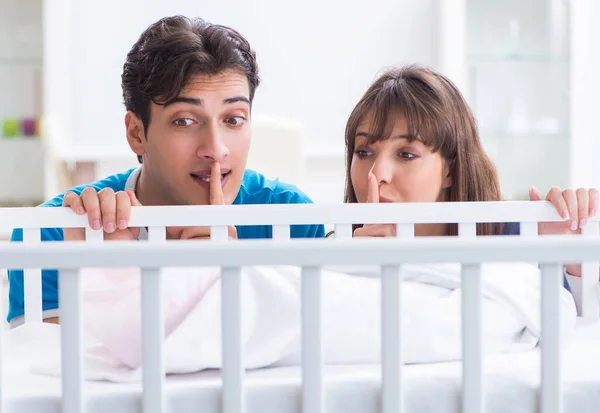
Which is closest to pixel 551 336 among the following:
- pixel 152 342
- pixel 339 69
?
pixel 152 342

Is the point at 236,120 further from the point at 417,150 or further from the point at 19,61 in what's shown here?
the point at 19,61

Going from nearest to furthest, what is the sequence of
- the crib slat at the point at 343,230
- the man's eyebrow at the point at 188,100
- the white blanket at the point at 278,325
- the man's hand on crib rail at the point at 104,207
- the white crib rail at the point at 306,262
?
the white crib rail at the point at 306,262 → the white blanket at the point at 278,325 → the man's hand on crib rail at the point at 104,207 → the crib slat at the point at 343,230 → the man's eyebrow at the point at 188,100

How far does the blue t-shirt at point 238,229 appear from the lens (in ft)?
4.05

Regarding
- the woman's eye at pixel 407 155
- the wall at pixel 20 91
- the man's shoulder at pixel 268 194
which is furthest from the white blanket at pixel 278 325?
the wall at pixel 20 91

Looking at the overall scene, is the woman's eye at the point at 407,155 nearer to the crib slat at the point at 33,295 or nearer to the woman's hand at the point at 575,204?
the woman's hand at the point at 575,204

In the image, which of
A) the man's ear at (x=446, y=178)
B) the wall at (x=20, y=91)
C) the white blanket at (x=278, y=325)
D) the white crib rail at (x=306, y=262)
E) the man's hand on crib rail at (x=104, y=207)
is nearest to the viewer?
the white crib rail at (x=306, y=262)

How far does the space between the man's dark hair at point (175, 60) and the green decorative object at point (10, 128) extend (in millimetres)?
1539

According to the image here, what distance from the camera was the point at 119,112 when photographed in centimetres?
271

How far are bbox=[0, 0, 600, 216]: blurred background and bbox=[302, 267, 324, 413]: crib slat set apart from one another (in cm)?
203

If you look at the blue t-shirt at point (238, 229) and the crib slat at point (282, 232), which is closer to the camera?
the crib slat at point (282, 232)

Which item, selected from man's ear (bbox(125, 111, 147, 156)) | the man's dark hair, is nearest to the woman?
the man's dark hair

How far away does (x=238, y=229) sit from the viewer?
130cm

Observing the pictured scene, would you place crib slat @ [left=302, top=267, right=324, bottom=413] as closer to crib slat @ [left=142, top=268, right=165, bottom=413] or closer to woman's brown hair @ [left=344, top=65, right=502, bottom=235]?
crib slat @ [left=142, top=268, right=165, bottom=413]

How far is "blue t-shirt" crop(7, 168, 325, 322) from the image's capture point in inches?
48.6
